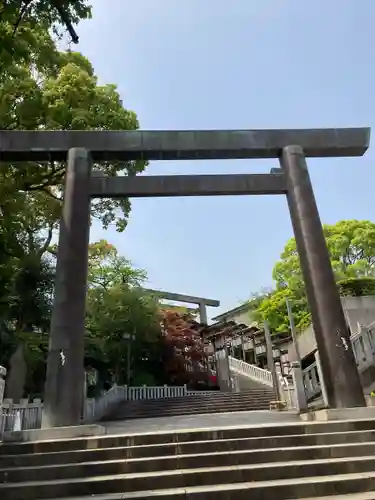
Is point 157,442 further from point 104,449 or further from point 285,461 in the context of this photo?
point 285,461

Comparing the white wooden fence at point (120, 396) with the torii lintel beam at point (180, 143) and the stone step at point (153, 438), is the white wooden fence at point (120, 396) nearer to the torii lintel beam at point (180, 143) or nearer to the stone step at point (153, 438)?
the stone step at point (153, 438)

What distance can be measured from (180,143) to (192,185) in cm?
89

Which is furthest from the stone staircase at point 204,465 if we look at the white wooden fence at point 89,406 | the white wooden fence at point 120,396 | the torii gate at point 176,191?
the white wooden fence at point 120,396

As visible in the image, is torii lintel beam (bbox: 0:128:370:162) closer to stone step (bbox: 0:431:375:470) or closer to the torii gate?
the torii gate

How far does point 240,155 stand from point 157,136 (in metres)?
1.79

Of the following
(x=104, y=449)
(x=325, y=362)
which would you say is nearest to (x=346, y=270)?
(x=325, y=362)

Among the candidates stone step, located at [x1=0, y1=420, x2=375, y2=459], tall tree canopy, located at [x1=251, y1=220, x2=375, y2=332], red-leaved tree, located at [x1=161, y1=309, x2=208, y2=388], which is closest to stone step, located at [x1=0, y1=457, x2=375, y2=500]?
stone step, located at [x1=0, y1=420, x2=375, y2=459]

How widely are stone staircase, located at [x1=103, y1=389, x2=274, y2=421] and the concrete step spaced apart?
7759mm

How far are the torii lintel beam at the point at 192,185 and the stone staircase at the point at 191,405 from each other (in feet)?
23.5

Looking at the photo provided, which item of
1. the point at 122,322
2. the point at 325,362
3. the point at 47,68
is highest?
the point at 47,68

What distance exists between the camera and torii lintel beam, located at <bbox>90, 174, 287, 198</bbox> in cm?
788

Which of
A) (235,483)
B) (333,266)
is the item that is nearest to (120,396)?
(235,483)

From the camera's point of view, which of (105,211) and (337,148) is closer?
(337,148)

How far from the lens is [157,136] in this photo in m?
7.95
